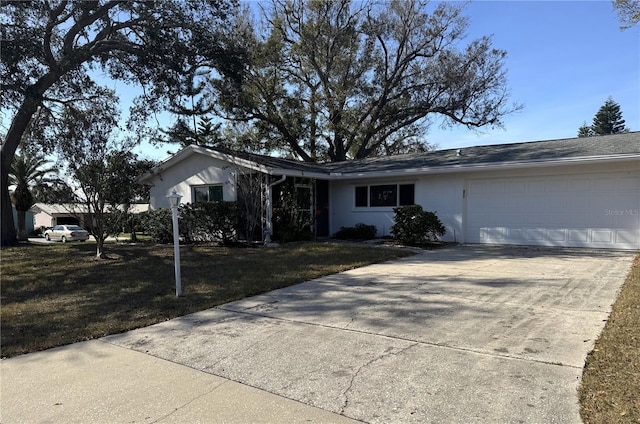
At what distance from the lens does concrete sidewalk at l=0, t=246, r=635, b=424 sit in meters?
3.07

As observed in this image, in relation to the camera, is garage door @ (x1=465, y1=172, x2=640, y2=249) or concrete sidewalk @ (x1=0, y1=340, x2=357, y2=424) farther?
garage door @ (x1=465, y1=172, x2=640, y2=249)

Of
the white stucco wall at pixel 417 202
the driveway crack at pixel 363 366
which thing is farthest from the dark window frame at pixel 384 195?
the driveway crack at pixel 363 366

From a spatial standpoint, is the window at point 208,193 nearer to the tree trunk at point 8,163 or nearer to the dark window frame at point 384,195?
the dark window frame at point 384,195

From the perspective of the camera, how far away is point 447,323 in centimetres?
489

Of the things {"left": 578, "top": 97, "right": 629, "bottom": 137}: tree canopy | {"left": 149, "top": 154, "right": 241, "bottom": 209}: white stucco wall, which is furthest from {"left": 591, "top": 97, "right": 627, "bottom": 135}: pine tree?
Answer: {"left": 149, "top": 154, "right": 241, "bottom": 209}: white stucco wall

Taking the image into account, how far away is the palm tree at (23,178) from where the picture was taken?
93.4 ft

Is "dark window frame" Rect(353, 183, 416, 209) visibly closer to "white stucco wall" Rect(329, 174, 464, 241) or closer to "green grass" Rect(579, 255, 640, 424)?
"white stucco wall" Rect(329, 174, 464, 241)

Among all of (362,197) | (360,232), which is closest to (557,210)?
(360,232)

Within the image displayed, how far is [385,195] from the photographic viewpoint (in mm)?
15273

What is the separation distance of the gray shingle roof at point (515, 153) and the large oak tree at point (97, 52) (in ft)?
11.4

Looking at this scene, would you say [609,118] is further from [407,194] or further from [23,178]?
[23,178]

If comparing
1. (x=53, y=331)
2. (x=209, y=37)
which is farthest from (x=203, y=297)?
(x=209, y=37)

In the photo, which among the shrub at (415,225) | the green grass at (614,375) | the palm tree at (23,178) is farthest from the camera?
the palm tree at (23,178)

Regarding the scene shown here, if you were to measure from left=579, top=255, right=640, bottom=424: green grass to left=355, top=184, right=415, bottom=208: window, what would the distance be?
9916mm
